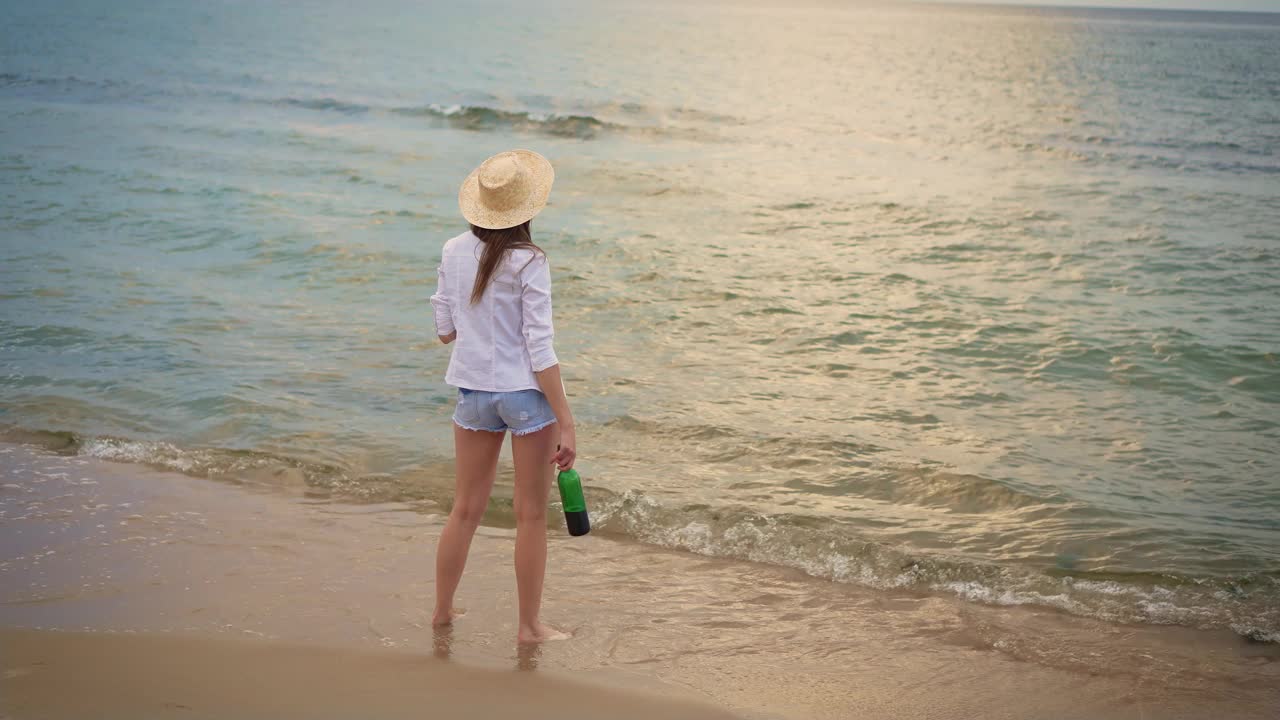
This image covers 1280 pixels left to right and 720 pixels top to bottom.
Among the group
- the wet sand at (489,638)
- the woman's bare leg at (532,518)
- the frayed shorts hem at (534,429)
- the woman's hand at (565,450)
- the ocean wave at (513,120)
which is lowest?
the wet sand at (489,638)

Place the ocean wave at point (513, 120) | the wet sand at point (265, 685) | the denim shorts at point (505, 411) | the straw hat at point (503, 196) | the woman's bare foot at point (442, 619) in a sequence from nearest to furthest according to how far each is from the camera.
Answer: the wet sand at point (265, 685)
the straw hat at point (503, 196)
the denim shorts at point (505, 411)
the woman's bare foot at point (442, 619)
the ocean wave at point (513, 120)

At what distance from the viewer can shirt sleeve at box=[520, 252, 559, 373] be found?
12.5ft

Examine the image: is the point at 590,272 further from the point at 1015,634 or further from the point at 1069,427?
the point at 1015,634

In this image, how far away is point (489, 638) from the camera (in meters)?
4.43

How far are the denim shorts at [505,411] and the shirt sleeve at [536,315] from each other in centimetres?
16

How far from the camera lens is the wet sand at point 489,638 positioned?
152 inches

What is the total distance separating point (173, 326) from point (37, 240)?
437 cm

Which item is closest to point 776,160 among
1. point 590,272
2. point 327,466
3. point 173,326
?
point 590,272

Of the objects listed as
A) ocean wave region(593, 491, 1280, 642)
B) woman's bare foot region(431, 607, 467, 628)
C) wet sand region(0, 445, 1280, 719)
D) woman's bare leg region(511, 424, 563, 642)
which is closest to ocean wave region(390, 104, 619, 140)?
ocean wave region(593, 491, 1280, 642)

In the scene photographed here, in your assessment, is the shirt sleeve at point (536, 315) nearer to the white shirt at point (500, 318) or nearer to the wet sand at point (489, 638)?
the white shirt at point (500, 318)

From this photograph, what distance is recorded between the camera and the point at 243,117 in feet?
86.6

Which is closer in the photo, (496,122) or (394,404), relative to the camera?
(394,404)

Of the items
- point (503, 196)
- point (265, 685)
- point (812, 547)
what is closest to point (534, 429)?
point (503, 196)

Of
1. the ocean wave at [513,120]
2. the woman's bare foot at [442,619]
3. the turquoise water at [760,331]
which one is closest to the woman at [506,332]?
the woman's bare foot at [442,619]
